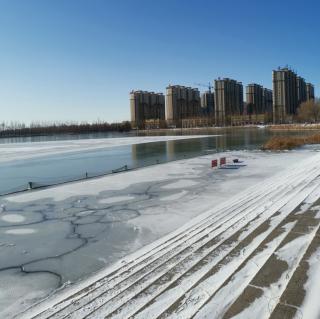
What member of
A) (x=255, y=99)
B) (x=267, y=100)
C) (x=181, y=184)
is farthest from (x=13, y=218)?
(x=267, y=100)

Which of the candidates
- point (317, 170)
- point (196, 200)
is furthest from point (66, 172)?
point (317, 170)

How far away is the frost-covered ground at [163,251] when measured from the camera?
3637 millimetres

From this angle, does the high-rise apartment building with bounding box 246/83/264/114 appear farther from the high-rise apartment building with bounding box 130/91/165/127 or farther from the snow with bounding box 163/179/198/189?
the snow with bounding box 163/179/198/189

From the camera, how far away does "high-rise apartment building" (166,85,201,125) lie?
165 m

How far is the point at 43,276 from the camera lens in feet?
15.2

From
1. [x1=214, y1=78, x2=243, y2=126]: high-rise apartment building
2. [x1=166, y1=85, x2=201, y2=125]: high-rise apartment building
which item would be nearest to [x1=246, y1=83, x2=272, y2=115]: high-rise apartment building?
[x1=214, y1=78, x2=243, y2=126]: high-rise apartment building

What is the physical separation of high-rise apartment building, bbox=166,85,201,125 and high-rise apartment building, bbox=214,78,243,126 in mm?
17871

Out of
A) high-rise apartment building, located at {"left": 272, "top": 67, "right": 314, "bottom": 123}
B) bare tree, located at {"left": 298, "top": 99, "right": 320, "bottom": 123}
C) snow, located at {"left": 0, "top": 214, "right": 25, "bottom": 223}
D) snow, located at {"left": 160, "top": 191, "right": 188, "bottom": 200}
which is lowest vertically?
snow, located at {"left": 0, "top": 214, "right": 25, "bottom": 223}

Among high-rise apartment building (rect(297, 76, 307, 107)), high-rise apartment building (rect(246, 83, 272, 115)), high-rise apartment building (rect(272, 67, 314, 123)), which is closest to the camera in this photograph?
high-rise apartment building (rect(272, 67, 314, 123))

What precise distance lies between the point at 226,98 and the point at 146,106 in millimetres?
45637

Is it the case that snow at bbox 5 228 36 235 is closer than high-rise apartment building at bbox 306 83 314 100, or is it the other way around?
snow at bbox 5 228 36 235

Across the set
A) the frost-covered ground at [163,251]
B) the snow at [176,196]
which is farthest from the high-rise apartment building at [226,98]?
the frost-covered ground at [163,251]

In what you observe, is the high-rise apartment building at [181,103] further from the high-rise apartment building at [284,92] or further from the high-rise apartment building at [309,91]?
the high-rise apartment building at [309,91]

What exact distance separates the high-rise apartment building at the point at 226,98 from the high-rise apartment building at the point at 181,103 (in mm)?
17871
